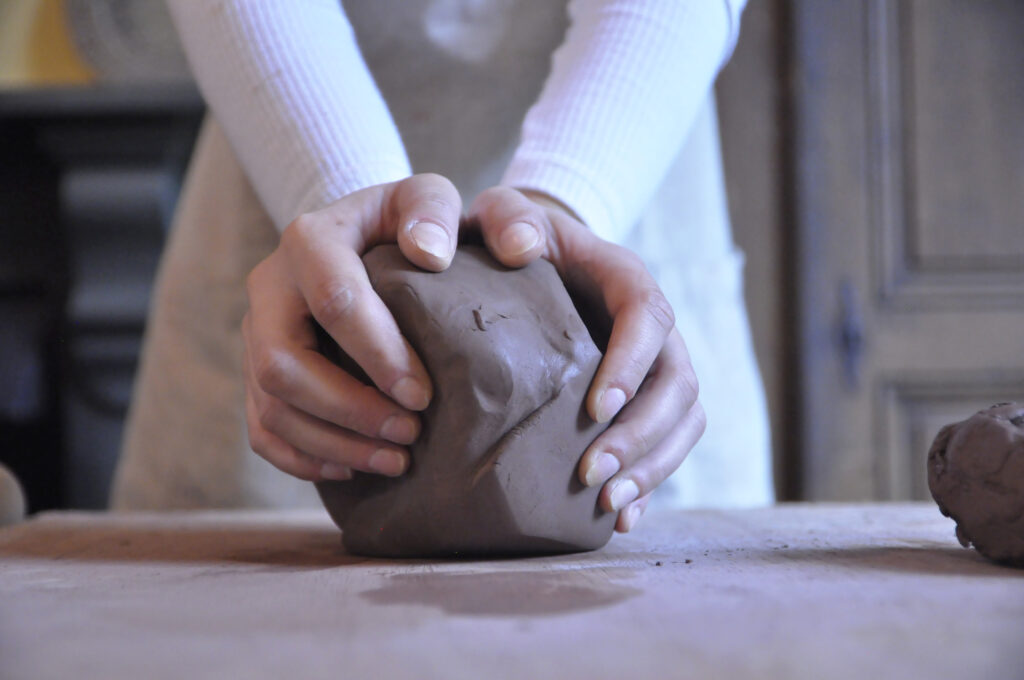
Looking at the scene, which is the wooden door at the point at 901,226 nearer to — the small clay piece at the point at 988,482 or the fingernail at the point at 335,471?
the small clay piece at the point at 988,482

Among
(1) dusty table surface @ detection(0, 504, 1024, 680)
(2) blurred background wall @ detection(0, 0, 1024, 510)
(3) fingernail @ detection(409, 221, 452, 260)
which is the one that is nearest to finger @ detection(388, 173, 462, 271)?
(3) fingernail @ detection(409, 221, 452, 260)

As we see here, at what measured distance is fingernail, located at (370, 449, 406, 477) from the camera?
64 centimetres

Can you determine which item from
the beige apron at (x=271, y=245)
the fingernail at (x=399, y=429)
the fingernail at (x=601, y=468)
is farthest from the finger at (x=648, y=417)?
the beige apron at (x=271, y=245)

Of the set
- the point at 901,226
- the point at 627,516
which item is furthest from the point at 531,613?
the point at 901,226

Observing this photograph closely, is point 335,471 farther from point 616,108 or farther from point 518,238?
point 616,108

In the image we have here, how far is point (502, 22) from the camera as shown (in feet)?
3.92

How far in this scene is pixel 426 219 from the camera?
0.67 m

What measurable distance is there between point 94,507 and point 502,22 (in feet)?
5.26

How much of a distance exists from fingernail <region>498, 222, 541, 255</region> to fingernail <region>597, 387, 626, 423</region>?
5.0 inches

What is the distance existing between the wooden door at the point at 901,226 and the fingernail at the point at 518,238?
5.59 feet

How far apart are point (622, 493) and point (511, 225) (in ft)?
0.71

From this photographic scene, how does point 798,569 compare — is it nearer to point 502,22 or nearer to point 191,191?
point 502,22

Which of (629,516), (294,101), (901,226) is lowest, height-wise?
(901,226)

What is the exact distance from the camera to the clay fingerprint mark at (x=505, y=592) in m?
0.46
